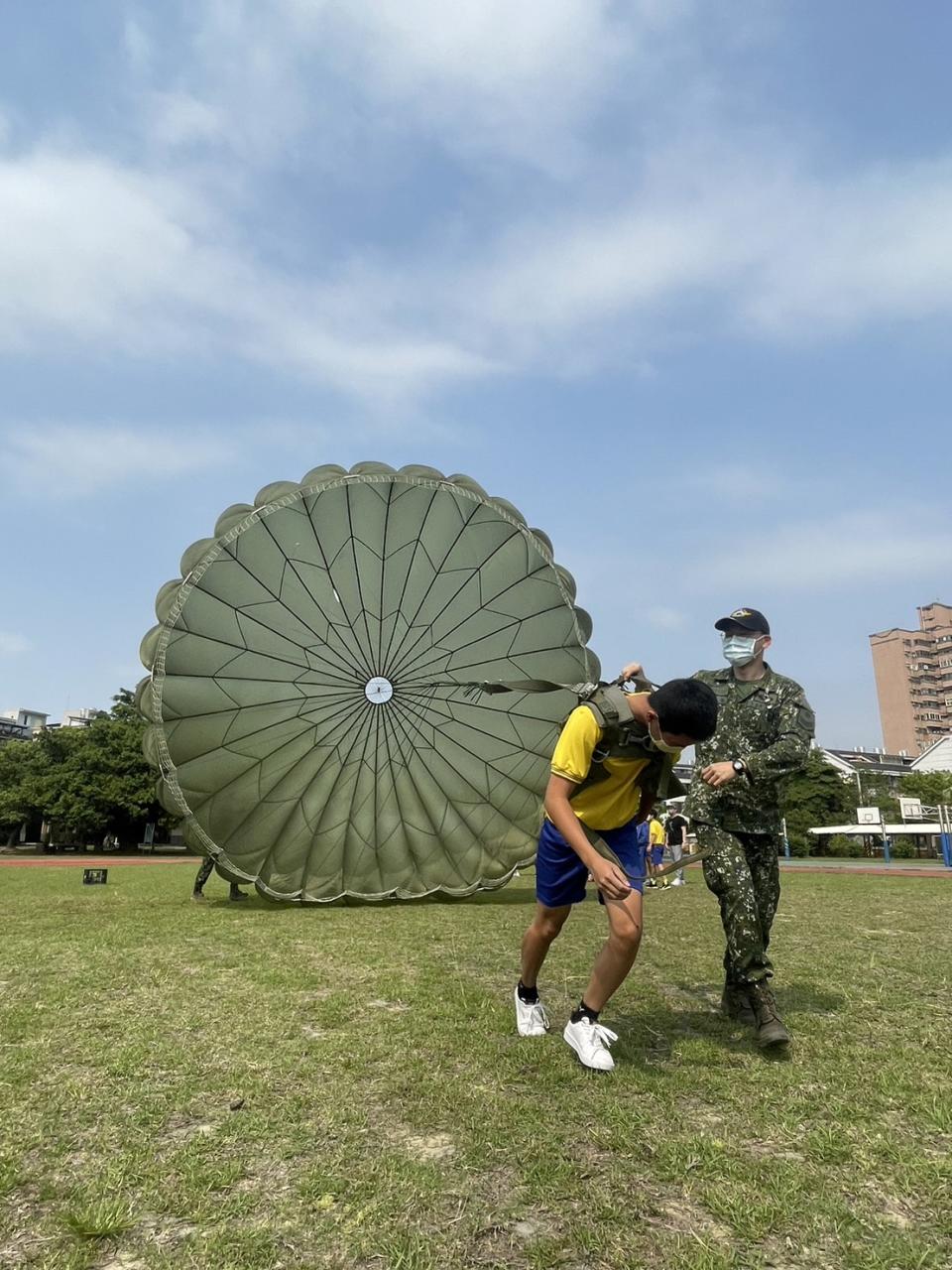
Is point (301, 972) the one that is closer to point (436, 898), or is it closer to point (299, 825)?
point (299, 825)

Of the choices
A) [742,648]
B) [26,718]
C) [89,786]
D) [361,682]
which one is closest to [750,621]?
[742,648]

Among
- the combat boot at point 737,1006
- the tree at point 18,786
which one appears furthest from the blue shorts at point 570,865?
the tree at point 18,786

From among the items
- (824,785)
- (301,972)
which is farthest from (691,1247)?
(824,785)

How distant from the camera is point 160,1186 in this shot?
2.30 m

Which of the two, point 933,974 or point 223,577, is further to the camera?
point 223,577

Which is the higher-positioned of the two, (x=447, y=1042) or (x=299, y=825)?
(x=299, y=825)

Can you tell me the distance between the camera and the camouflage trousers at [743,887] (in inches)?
157

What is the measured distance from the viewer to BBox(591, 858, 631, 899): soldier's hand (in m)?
3.27

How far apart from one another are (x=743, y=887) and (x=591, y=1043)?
4.29 ft

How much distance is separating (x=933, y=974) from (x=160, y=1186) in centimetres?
515

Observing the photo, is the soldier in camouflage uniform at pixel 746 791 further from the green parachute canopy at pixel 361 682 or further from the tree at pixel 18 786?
the tree at pixel 18 786

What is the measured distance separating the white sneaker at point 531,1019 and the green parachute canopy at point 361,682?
7033 millimetres

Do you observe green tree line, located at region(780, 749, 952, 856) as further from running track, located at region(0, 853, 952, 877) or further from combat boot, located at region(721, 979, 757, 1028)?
combat boot, located at region(721, 979, 757, 1028)

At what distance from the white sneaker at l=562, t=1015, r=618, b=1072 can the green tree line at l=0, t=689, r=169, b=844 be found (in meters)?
40.3
